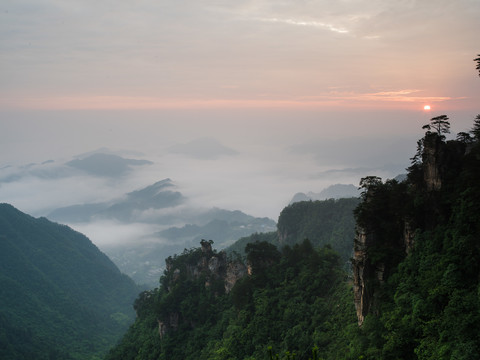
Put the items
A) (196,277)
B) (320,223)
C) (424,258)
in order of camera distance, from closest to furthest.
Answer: (424,258), (196,277), (320,223)

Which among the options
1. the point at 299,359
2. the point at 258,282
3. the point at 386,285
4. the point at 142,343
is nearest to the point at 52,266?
the point at 142,343

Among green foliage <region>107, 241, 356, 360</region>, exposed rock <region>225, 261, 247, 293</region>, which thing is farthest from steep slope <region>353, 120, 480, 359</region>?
exposed rock <region>225, 261, 247, 293</region>

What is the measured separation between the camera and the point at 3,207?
11444 centimetres

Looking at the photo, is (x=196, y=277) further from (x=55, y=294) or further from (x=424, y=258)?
(x=55, y=294)

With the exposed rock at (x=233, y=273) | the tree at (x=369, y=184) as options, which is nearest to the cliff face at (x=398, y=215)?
the tree at (x=369, y=184)

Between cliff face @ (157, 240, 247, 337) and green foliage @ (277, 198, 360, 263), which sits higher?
green foliage @ (277, 198, 360, 263)

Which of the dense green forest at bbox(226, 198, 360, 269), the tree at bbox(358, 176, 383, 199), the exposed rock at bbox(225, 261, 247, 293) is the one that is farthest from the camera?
the dense green forest at bbox(226, 198, 360, 269)

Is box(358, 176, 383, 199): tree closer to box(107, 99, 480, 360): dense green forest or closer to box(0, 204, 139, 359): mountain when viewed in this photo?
box(107, 99, 480, 360): dense green forest

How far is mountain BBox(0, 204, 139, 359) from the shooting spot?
A: 71750 mm

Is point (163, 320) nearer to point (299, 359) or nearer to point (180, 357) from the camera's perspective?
point (180, 357)

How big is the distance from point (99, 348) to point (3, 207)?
2207 inches

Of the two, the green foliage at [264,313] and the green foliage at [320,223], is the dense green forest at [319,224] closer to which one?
the green foliage at [320,223]

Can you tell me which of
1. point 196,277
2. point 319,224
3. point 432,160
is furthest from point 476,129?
point 319,224

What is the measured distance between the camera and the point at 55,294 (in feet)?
309
